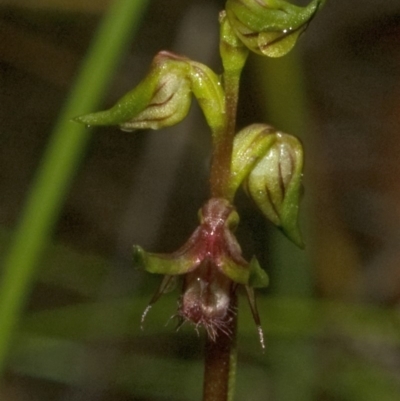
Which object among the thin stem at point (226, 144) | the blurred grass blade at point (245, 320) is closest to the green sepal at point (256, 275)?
the thin stem at point (226, 144)

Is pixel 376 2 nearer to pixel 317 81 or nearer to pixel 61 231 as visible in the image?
pixel 317 81

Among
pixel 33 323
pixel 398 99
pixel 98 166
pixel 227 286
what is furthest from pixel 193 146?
pixel 227 286

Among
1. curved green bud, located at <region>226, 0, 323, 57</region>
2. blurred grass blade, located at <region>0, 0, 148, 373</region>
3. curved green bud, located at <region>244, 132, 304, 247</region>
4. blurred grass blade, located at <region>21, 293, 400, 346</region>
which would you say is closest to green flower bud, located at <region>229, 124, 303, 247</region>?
curved green bud, located at <region>244, 132, 304, 247</region>

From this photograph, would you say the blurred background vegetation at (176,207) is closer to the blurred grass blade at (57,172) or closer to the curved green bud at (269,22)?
the blurred grass blade at (57,172)

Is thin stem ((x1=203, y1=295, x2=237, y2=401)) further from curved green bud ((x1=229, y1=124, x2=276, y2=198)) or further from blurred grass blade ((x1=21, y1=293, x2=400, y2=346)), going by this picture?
blurred grass blade ((x1=21, y1=293, x2=400, y2=346))

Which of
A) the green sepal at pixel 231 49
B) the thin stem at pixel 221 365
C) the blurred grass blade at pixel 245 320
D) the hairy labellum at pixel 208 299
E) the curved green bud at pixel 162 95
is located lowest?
the thin stem at pixel 221 365

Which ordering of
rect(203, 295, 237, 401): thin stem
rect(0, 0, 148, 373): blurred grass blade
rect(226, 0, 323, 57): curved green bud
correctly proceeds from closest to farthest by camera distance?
rect(226, 0, 323, 57): curved green bud < rect(203, 295, 237, 401): thin stem < rect(0, 0, 148, 373): blurred grass blade
